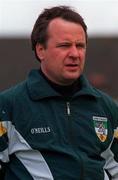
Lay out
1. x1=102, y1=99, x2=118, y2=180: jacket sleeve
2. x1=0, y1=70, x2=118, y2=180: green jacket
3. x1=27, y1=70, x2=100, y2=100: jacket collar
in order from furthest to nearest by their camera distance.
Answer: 1. x1=102, y1=99, x2=118, y2=180: jacket sleeve
2. x1=27, y1=70, x2=100, y2=100: jacket collar
3. x1=0, y1=70, x2=118, y2=180: green jacket

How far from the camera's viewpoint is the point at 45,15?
17.6 feet

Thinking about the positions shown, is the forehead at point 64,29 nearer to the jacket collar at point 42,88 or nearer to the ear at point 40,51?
the ear at point 40,51

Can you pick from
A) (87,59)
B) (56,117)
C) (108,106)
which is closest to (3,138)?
(56,117)

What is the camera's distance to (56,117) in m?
5.23

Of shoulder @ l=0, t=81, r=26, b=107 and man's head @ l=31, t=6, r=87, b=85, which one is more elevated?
man's head @ l=31, t=6, r=87, b=85

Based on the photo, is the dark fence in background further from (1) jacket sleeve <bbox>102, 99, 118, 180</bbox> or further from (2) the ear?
(2) the ear

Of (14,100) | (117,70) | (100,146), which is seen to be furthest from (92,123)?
(117,70)

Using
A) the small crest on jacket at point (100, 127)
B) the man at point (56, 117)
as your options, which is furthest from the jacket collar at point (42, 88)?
the small crest on jacket at point (100, 127)

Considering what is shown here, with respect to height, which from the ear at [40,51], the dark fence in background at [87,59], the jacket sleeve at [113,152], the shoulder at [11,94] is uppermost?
the ear at [40,51]

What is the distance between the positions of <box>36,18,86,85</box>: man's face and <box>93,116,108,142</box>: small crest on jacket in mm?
275

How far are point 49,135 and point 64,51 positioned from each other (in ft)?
1.62

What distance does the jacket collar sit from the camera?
17.3ft

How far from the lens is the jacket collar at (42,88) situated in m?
5.27

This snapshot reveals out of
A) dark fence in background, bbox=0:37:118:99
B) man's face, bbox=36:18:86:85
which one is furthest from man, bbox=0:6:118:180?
dark fence in background, bbox=0:37:118:99
